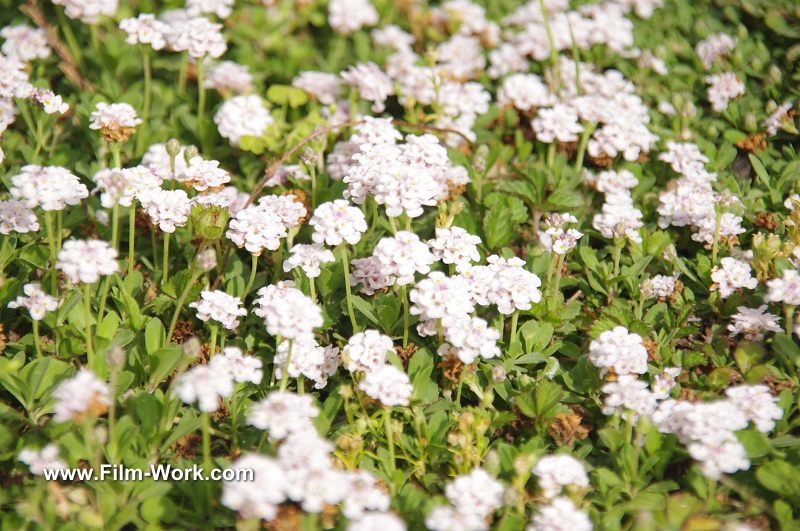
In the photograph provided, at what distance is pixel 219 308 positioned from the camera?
296 cm

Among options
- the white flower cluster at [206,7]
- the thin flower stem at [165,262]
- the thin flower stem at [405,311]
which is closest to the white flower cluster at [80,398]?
the thin flower stem at [165,262]

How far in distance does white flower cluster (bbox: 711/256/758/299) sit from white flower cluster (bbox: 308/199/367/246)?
159 cm

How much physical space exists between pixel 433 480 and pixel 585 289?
4.04ft

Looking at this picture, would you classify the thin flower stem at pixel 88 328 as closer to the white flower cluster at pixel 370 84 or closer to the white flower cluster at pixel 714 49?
the white flower cluster at pixel 370 84

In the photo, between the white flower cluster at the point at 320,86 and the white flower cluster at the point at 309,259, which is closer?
the white flower cluster at the point at 309,259

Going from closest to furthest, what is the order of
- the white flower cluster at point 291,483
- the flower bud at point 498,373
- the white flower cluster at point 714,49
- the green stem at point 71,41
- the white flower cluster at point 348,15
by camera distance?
the white flower cluster at point 291,483 < the flower bud at point 498,373 < the green stem at point 71,41 < the white flower cluster at point 714,49 < the white flower cluster at point 348,15

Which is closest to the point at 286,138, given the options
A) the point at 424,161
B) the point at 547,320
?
the point at 424,161

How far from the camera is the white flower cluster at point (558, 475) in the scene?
2.42 meters

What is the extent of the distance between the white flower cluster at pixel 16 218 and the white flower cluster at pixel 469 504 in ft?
6.66

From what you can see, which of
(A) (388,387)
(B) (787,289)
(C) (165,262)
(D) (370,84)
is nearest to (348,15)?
(D) (370,84)

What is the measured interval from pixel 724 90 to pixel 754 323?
5.96ft

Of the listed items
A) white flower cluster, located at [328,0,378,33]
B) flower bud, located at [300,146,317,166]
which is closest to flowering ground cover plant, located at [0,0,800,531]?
flower bud, located at [300,146,317,166]

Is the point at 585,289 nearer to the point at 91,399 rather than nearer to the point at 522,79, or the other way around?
the point at 522,79

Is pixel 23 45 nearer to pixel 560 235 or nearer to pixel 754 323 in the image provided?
pixel 560 235
